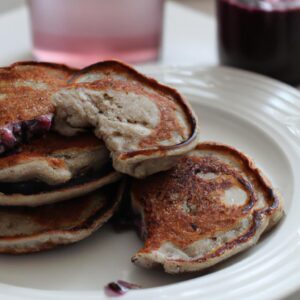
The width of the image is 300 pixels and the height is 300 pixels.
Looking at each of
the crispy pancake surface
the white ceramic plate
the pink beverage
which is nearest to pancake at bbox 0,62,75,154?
the crispy pancake surface

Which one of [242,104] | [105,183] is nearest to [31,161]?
[105,183]

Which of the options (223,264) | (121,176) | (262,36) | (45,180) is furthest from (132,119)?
(262,36)

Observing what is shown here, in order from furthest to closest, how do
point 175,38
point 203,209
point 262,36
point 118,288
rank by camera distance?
point 175,38, point 262,36, point 203,209, point 118,288

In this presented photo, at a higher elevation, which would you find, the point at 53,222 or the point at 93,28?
the point at 93,28

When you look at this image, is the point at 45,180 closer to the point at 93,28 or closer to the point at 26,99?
the point at 26,99

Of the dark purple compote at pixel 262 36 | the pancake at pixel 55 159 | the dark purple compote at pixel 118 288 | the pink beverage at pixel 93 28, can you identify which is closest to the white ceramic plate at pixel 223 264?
the dark purple compote at pixel 118 288

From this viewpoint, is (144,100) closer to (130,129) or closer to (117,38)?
(130,129)

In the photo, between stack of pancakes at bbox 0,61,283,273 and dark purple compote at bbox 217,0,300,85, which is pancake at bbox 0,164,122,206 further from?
dark purple compote at bbox 217,0,300,85
